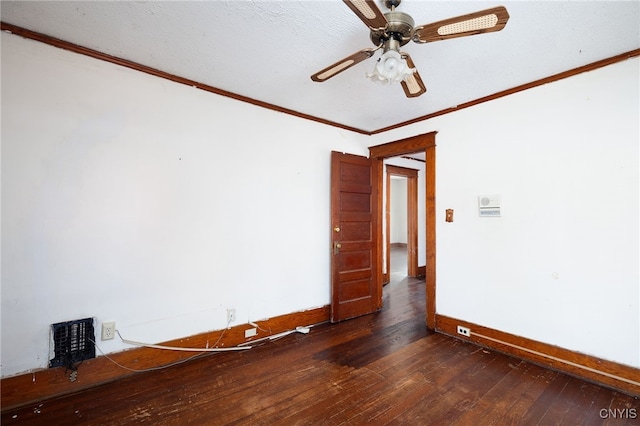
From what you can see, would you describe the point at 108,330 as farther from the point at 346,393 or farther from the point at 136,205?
the point at 346,393

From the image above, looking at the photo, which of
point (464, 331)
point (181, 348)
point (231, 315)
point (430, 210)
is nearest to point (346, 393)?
point (231, 315)

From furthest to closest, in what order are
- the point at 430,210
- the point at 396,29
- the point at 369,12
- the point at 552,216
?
the point at 430,210 < the point at 552,216 < the point at 396,29 < the point at 369,12

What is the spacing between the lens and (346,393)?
2021mm

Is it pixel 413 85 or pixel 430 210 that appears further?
pixel 430 210

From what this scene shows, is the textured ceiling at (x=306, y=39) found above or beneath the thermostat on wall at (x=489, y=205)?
above

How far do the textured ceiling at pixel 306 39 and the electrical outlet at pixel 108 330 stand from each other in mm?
2111

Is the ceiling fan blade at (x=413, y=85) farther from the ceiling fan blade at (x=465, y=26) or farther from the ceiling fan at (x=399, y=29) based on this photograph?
the ceiling fan blade at (x=465, y=26)

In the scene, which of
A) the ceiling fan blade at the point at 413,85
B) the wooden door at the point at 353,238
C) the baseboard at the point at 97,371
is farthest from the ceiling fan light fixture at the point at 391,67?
the baseboard at the point at 97,371

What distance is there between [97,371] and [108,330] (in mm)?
295

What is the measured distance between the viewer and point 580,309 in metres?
2.29

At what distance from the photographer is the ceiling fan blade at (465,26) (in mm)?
1276

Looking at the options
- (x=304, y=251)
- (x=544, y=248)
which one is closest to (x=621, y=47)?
(x=544, y=248)

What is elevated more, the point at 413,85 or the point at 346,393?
the point at 413,85

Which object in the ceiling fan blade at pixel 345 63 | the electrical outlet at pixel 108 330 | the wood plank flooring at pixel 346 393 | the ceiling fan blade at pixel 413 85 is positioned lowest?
the wood plank flooring at pixel 346 393
